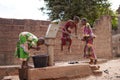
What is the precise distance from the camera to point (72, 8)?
1053 inches

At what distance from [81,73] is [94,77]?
0.41m

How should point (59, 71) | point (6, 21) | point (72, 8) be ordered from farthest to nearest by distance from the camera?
point (72, 8)
point (6, 21)
point (59, 71)

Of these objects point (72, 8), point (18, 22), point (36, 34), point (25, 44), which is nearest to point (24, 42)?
point (25, 44)

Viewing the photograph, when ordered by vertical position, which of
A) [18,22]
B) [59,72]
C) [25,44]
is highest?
[18,22]

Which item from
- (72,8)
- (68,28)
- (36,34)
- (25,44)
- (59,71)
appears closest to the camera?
(25,44)

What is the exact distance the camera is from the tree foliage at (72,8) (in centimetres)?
2658

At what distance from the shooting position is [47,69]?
8.45 m

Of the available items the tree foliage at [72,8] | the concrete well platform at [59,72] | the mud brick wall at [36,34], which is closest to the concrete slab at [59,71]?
the concrete well platform at [59,72]

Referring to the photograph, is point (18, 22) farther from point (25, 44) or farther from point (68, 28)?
point (25, 44)

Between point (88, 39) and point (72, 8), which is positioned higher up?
point (72, 8)

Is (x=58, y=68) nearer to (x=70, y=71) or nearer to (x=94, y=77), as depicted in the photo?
(x=70, y=71)

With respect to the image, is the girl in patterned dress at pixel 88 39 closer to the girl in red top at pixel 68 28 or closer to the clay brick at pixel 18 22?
the girl in red top at pixel 68 28

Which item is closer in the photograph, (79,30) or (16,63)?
(16,63)

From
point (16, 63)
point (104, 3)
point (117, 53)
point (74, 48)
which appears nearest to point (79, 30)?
point (74, 48)
